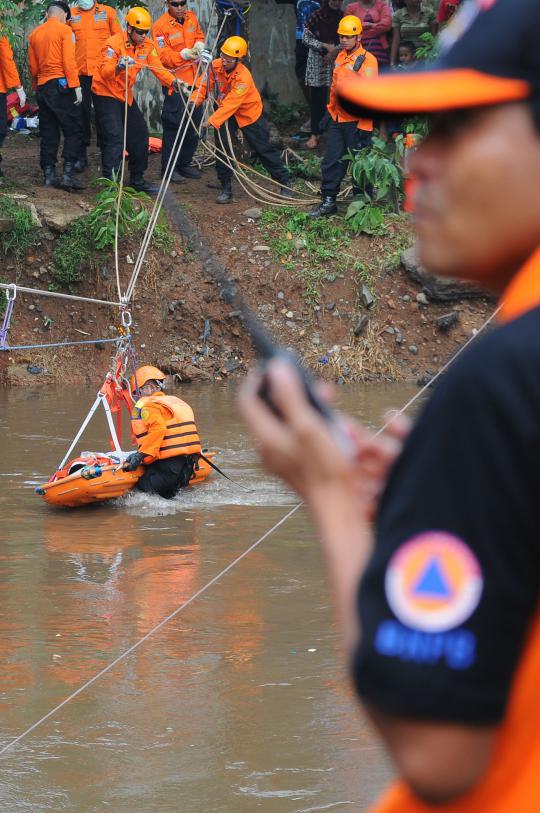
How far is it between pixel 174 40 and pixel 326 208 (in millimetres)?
2677

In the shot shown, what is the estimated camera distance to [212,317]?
14.7 m

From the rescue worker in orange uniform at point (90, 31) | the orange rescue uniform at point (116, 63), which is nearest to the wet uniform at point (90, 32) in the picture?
the rescue worker in orange uniform at point (90, 31)

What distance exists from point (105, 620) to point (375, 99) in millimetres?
5674

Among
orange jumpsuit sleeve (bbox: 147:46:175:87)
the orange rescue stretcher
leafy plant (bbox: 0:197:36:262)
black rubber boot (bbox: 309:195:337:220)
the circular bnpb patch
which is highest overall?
the circular bnpb patch

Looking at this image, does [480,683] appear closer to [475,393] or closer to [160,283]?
[475,393]

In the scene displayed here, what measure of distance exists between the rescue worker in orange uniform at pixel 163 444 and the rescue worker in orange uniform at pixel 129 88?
5.14 metres

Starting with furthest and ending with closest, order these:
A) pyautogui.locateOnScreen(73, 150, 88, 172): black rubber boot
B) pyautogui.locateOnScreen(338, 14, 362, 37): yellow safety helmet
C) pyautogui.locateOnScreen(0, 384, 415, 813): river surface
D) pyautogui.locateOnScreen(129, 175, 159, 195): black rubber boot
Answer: pyautogui.locateOnScreen(73, 150, 88, 172): black rubber boot
pyautogui.locateOnScreen(129, 175, 159, 195): black rubber boot
pyautogui.locateOnScreen(338, 14, 362, 37): yellow safety helmet
pyautogui.locateOnScreen(0, 384, 415, 813): river surface

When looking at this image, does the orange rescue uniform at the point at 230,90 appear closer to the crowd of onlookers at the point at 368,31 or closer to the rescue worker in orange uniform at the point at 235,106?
the rescue worker in orange uniform at the point at 235,106

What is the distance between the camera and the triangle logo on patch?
0.92m

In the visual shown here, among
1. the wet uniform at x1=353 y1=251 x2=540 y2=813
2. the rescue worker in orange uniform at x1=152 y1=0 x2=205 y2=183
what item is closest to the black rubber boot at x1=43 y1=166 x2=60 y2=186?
the rescue worker in orange uniform at x1=152 y1=0 x2=205 y2=183

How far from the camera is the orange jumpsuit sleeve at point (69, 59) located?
14.1 m

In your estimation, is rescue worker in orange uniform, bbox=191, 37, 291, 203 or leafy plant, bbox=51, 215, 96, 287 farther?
leafy plant, bbox=51, 215, 96, 287

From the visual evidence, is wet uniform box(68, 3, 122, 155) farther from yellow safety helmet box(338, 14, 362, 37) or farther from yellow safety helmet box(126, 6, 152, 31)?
yellow safety helmet box(338, 14, 362, 37)

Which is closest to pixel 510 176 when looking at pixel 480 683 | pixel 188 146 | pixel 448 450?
pixel 448 450
